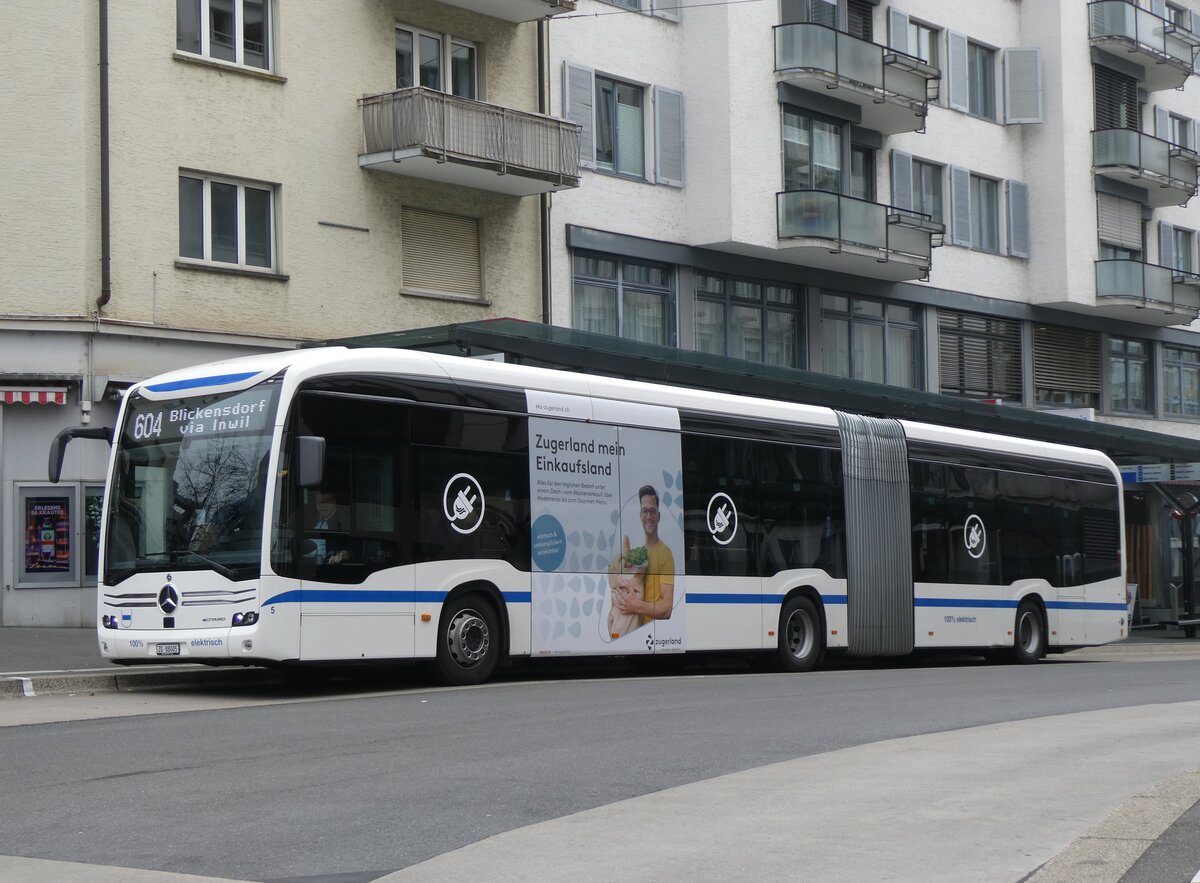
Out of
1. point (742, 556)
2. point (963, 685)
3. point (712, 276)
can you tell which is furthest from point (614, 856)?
point (712, 276)

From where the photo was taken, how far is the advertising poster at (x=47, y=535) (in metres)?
22.7

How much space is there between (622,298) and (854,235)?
5.52m

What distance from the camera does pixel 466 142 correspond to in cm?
2614

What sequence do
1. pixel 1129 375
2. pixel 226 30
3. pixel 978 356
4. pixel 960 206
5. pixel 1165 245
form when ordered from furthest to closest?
pixel 1165 245 → pixel 1129 375 → pixel 978 356 → pixel 960 206 → pixel 226 30

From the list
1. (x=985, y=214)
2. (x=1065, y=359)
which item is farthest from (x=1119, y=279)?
(x=985, y=214)

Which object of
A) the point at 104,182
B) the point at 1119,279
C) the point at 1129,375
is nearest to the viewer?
the point at 104,182

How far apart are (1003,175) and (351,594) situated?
29688 millimetres

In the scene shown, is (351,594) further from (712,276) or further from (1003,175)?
(1003,175)

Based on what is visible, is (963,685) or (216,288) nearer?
(963,685)

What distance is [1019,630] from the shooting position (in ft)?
78.3

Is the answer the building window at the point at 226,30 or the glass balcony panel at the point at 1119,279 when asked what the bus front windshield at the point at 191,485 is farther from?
the glass balcony panel at the point at 1119,279

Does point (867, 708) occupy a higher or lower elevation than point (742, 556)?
lower

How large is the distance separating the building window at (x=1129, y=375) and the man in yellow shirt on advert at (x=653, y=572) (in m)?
28.3

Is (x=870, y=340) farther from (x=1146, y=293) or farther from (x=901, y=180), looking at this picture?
(x=1146, y=293)
